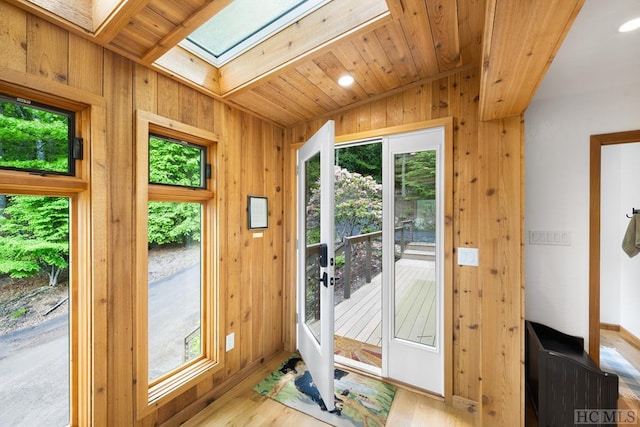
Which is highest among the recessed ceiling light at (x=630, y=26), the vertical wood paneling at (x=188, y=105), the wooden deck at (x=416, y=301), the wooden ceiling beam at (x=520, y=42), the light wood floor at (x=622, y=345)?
the recessed ceiling light at (x=630, y=26)

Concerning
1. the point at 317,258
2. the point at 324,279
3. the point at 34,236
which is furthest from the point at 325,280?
the point at 34,236

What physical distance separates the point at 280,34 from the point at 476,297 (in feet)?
7.31

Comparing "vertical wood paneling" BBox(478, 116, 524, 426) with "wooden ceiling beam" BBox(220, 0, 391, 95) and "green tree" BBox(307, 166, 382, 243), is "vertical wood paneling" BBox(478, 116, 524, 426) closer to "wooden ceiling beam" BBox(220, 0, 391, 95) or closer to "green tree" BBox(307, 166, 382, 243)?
"wooden ceiling beam" BBox(220, 0, 391, 95)

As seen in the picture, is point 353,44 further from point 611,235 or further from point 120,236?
point 611,235

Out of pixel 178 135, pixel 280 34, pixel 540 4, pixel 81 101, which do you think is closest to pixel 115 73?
pixel 81 101

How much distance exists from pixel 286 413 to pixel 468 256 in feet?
5.73

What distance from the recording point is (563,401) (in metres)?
1.53

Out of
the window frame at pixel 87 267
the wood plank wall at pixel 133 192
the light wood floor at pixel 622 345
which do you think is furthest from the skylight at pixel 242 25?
the light wood floor at pixel 622 345

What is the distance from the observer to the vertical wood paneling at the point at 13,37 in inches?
42.8

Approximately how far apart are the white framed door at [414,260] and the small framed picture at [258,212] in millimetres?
1093

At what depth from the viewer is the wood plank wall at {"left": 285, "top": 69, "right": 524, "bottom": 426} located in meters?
1.65

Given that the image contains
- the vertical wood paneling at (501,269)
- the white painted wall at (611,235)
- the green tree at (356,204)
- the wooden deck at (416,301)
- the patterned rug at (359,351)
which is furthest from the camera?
the green tree at (356,204)

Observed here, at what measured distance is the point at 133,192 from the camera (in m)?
1.52

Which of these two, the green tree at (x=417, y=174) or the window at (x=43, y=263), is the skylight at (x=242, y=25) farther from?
the green tree at (x=417, y=174)
